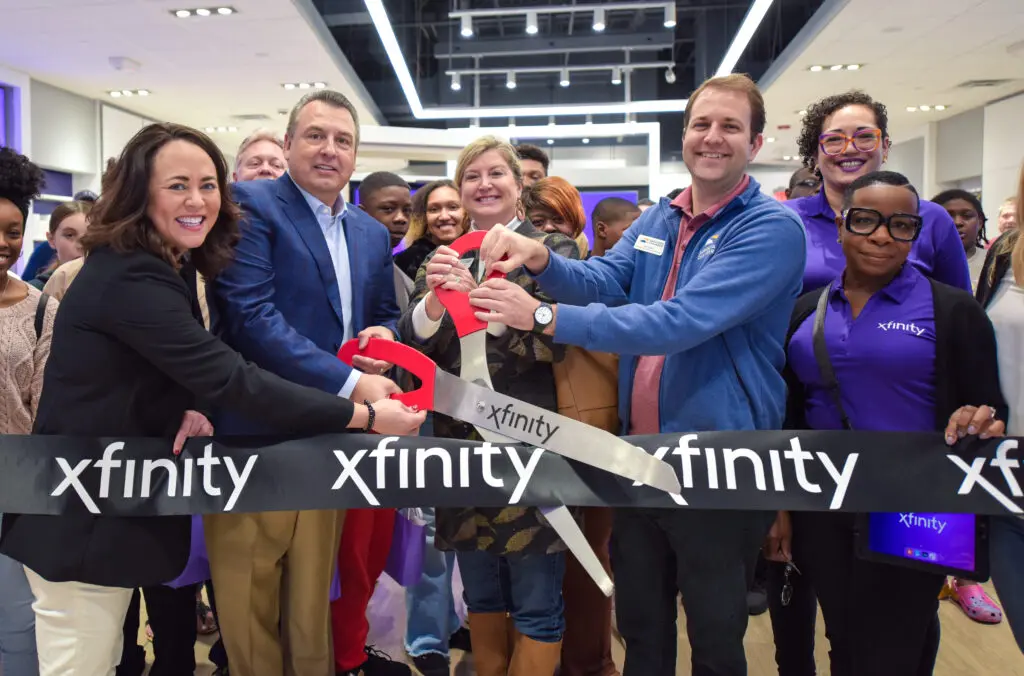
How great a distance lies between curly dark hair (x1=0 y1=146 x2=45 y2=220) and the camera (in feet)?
6.65

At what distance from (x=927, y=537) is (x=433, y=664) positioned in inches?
70.3

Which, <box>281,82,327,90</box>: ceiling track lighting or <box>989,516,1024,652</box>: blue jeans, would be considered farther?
<box>281,82,327,90</box>: ceiling track lighting

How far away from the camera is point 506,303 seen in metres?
1.63

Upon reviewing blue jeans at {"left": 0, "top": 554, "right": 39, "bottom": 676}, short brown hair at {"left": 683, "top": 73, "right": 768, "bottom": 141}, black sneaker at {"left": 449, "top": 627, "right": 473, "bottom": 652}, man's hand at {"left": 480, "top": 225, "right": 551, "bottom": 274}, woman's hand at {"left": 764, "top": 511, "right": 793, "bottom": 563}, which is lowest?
black sneaker at {"left": 449, "top": 627, "right": 473, "bottom": 652}

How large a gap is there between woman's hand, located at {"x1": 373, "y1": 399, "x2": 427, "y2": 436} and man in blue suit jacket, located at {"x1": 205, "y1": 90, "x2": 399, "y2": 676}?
0.09 m

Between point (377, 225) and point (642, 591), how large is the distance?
54.2 inches

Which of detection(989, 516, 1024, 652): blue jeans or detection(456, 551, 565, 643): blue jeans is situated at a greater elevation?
detection(989, 516, 1024, 652): blue jeans

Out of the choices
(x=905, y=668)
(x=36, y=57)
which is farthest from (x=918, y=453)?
(x=36, y=57)

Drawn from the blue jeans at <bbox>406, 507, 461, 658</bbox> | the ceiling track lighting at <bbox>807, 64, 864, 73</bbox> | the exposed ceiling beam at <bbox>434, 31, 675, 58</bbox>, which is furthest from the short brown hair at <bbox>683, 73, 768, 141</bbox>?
the exposed ceiling beam at <bbox>434, 31, 675, 58</bbox>

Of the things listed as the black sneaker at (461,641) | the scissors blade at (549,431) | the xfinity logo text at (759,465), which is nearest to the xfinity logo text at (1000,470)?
the xfinity logo text at (759,465)

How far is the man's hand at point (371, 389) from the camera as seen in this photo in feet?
6.40

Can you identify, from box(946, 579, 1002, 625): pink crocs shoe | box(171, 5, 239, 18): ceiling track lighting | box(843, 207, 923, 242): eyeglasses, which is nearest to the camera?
box(843, 207, 923, 242): eyeglasses

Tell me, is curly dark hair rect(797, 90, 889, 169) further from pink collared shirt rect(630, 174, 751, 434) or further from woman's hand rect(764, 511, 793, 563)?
woman's hand rect(764, 511, 793, 563)

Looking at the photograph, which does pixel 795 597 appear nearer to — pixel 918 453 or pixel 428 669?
pixel 918 453
